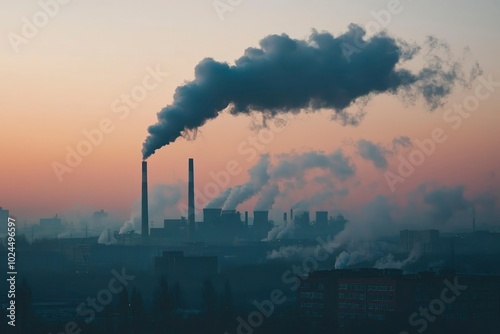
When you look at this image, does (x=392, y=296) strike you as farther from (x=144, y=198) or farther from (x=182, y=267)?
(x=144, y=198)

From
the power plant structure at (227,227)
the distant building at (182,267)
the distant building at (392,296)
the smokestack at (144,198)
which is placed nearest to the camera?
the distant building at (392,296)

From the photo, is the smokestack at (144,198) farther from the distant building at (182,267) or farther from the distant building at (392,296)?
the distant building at (392,296)

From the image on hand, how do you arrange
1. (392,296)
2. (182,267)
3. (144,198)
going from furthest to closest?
(144,198) < (182,267) < (392,296)

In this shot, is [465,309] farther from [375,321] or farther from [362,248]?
[362,248]

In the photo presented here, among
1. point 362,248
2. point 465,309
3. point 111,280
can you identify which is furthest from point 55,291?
point 465,309

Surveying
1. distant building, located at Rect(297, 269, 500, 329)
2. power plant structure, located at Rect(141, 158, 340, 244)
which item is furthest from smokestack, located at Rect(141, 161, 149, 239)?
distant building, located at Rect(297, 269, 500, 329)

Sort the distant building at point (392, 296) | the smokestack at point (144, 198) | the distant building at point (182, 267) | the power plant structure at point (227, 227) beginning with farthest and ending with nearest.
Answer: the power plant structure at point (227, 227), the smokestack at point (144, 198), the distant building at point (182, 267), the distant building at point (392, 296)

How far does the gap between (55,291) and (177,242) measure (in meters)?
24.2

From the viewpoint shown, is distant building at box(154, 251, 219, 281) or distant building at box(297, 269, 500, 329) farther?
distant building at box(154, 251, 219, 281)

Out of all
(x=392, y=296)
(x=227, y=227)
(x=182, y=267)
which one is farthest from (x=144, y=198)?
(x=392, y=296)

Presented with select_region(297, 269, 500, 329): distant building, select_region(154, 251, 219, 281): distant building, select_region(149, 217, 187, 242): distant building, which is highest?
select_region(149, 217, 187, 242): distant building

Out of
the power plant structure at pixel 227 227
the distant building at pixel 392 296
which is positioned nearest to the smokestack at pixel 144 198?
the power plant structure at pixel 227 227

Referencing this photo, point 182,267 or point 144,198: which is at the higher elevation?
point 144,198

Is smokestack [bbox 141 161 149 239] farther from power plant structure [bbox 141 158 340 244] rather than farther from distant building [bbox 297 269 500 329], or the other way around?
distant building [bbox 297 269 500 329]
